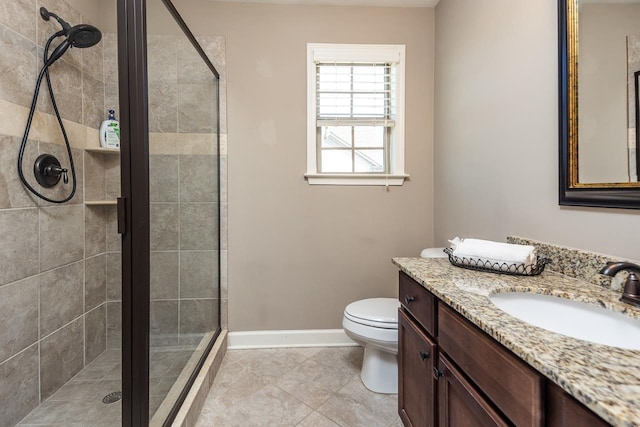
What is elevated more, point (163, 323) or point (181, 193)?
point (181, 193)

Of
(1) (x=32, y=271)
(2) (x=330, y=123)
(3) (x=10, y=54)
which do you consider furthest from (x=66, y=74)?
(2) (x=330, y=123)

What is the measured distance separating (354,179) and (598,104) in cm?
132

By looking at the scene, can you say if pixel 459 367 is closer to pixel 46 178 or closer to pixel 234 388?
pixel 234 388

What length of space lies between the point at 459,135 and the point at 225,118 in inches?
62.5

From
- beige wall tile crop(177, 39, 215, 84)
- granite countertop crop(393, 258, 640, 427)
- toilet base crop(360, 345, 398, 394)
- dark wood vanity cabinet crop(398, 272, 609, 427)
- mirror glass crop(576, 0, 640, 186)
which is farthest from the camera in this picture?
toilet base crop(360, 345, 398, 394)

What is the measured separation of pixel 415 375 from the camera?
43.4 inches

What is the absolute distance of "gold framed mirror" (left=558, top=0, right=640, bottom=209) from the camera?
0.83 m

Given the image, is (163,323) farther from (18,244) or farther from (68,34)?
(68,34)

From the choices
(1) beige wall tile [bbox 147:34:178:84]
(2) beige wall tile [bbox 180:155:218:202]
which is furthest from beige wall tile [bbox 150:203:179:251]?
(1) beige wall tile [bbox 147:34:178:84]

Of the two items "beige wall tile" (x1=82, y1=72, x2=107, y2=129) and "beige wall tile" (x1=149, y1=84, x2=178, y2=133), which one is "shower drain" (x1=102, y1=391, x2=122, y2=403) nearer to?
"beige wall tile" (x1=149, y1=84, x2=178, y2=133)

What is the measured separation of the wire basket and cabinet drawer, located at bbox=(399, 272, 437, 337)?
→ 212 millimetres

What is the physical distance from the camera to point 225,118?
196 centimetres

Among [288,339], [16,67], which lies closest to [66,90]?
→ [16,67]

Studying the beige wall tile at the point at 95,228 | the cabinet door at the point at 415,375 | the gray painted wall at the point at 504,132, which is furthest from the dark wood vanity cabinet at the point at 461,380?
the beige wall tile at the point at 95,228
